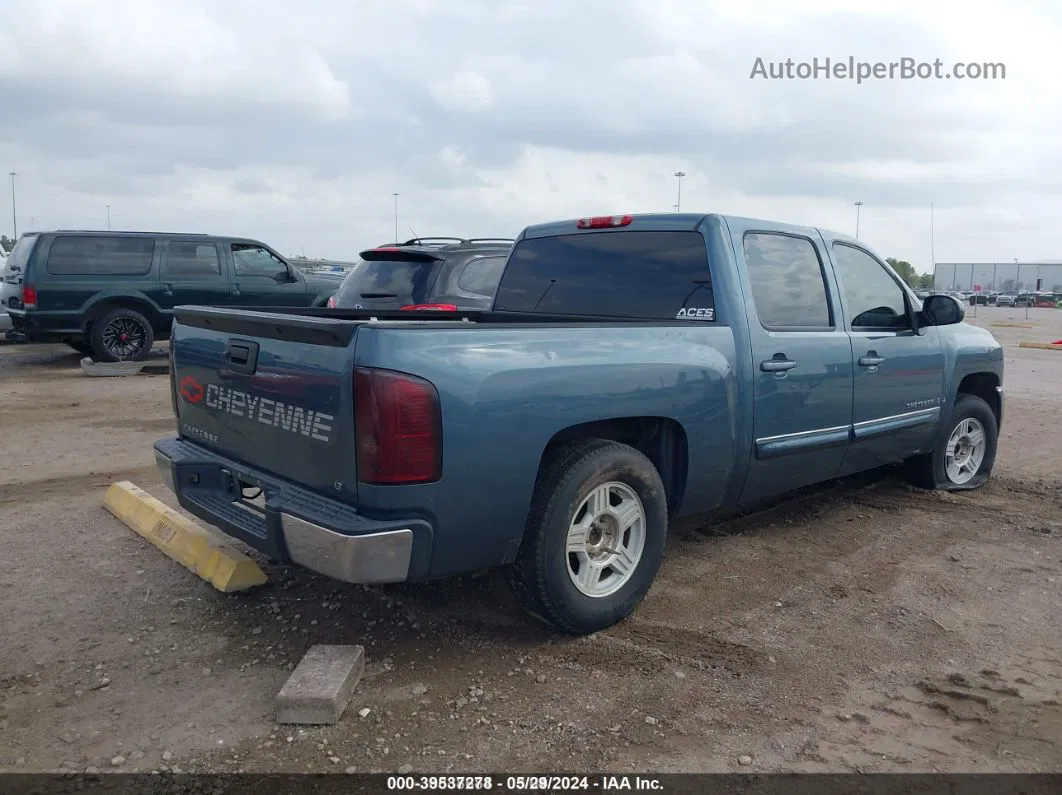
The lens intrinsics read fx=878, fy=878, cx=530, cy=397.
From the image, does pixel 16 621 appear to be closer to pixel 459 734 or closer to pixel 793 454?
pixel 459 734

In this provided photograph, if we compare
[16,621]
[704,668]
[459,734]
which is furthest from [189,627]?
[704,668]

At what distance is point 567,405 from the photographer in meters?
3.40

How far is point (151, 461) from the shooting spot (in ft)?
22.1

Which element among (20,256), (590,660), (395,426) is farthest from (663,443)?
(20,256)

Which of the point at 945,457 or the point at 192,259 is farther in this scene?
the point at 192,259

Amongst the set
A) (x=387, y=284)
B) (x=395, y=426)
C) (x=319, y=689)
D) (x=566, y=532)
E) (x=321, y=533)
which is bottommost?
(x=319, y=689)

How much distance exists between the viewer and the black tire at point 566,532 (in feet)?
11.2

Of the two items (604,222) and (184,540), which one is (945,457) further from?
(184,540)

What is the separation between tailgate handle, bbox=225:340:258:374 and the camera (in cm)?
349

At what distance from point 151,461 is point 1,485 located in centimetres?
103

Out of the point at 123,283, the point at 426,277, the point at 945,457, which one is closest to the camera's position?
the point at 945,457

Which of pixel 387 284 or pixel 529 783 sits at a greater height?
pixel 387 284

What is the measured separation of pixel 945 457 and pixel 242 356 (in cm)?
463

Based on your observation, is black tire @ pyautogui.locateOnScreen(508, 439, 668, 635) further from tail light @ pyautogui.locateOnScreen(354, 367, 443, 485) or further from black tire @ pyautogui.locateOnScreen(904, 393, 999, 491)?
black tire @ pyautogui.locateOnScreen(904, 393, 999, 491)
